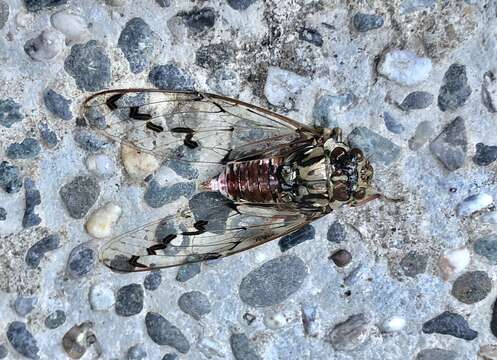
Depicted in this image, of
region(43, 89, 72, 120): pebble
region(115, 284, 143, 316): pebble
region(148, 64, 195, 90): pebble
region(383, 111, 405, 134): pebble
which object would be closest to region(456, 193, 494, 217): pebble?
region(383, 111, 405, 134): pebble

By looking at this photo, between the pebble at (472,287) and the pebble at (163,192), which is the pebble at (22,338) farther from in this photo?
the pebble at (472,287)

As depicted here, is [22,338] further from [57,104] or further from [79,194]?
[57,104]

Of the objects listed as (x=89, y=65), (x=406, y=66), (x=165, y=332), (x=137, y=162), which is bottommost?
(x=165, y=332)

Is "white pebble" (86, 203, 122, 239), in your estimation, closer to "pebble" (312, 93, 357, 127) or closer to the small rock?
→ the small rock

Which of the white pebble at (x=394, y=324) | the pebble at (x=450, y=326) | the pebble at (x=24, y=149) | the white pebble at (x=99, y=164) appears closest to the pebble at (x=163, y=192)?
the white pebble at (x=99, y=164)

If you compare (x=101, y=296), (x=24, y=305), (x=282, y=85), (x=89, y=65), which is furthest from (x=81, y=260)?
(x=282, y=85)

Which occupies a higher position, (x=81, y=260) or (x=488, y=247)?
(x=488, y=247)
